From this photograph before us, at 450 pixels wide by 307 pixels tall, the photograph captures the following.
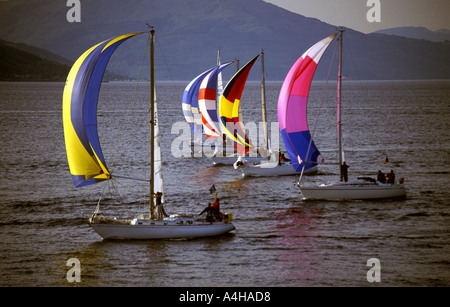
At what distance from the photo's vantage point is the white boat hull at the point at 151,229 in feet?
111

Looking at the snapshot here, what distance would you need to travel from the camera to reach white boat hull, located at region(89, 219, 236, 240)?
33.9 metres

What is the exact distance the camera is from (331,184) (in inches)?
1736

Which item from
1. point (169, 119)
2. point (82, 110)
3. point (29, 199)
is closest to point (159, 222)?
point (82, 110)

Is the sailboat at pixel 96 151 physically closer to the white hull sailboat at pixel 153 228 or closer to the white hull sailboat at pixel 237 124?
the white hull sailboat at pixel 153 228

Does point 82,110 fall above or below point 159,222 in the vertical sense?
above

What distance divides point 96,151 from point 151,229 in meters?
4.78

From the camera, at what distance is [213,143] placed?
71.9 meters

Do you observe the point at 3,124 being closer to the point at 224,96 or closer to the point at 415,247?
the point at 224,96

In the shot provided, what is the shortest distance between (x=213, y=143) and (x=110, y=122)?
52.7 metres

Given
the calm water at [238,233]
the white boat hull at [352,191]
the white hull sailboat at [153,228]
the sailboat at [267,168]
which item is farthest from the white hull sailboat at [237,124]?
the white hull sailboat at [153,228]

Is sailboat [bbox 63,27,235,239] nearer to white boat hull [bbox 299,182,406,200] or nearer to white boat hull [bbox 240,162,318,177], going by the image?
white boat hull [bbox 299,182,406,200]

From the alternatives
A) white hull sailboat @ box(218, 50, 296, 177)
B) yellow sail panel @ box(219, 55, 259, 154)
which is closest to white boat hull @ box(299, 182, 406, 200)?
white hull sailboat @ box(218, 50, 296, 177)

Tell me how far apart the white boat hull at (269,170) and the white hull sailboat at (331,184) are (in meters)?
9.67

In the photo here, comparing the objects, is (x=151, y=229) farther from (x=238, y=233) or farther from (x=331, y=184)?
(x=331, y=184)
